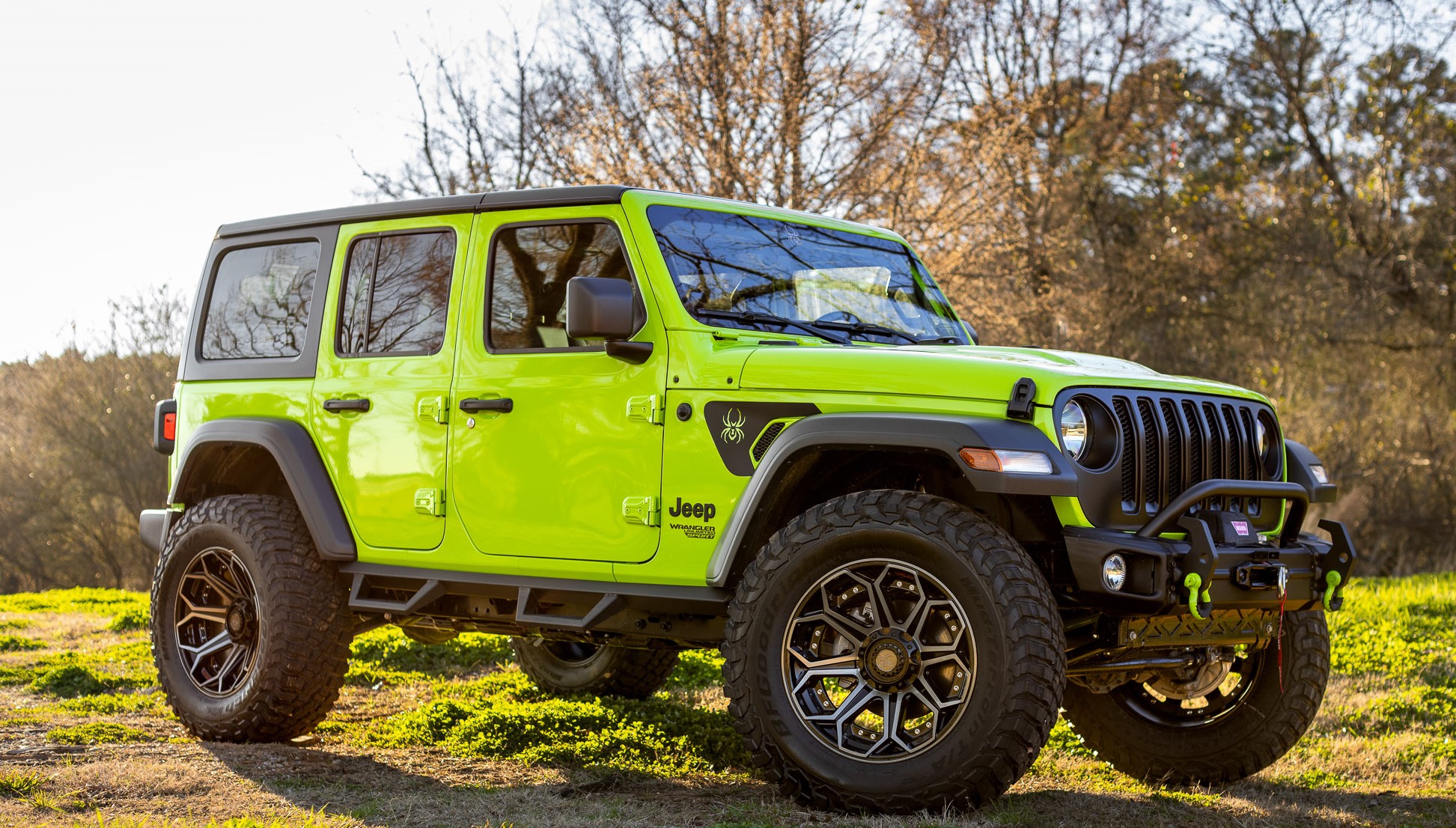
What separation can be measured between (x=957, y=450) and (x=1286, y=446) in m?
1.84

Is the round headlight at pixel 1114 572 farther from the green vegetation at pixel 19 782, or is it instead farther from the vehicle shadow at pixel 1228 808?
the green vegetation at pixel 19 782

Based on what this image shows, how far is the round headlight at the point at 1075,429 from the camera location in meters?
4.38

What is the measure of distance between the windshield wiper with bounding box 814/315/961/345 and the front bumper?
4.72 feet

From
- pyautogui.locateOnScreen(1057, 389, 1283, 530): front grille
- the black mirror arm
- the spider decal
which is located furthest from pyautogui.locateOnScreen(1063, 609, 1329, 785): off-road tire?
the black mirror arm

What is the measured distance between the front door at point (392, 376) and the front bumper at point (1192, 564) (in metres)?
2.71

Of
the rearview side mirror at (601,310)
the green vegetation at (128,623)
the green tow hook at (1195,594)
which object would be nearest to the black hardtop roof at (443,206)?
the rearview side mirror at (601,310)

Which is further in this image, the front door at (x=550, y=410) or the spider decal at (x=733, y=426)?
the front door at (x=550, y=410)

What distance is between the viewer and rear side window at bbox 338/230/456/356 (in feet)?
19.2

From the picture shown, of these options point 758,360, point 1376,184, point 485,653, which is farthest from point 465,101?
point 758,360

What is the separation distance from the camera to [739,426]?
188 inches

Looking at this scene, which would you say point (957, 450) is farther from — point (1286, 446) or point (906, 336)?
point (1286, 446)

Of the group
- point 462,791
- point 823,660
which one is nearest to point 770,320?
point 823,660

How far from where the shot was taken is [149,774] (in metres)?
5.00

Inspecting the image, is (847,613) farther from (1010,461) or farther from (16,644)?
(16,644)
